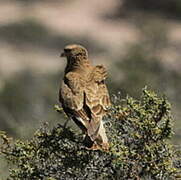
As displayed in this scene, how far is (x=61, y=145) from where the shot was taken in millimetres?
5559

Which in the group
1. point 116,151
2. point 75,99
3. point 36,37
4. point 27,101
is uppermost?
point 36,37

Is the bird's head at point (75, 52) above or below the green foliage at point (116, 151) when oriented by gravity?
above

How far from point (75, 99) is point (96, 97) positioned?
135mm

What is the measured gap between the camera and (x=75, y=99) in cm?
595

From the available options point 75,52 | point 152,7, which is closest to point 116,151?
point 75,52

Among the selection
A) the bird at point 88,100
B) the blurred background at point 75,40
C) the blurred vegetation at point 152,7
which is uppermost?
the blurred vegetation at point 152,7

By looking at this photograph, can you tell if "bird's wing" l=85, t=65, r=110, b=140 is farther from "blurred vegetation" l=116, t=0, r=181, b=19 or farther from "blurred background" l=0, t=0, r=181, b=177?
"blurred vegetation" l=116, t=0, r=181, b=19

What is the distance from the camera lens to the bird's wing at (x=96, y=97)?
5723 millimetres

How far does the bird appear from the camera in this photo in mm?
5543

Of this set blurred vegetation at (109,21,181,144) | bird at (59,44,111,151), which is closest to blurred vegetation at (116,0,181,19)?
blurred vegetation at (109,21,181,144)

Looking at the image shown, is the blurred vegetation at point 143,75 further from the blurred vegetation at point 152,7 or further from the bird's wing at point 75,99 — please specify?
the blurred vegetation at point 152,7

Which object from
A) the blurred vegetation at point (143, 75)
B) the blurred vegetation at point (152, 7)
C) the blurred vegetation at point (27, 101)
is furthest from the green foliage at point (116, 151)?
the blurred vegetation at point (152, 7)

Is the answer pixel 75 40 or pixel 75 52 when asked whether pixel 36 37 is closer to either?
pixel 75 40

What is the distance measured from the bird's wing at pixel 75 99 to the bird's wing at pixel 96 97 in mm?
38
